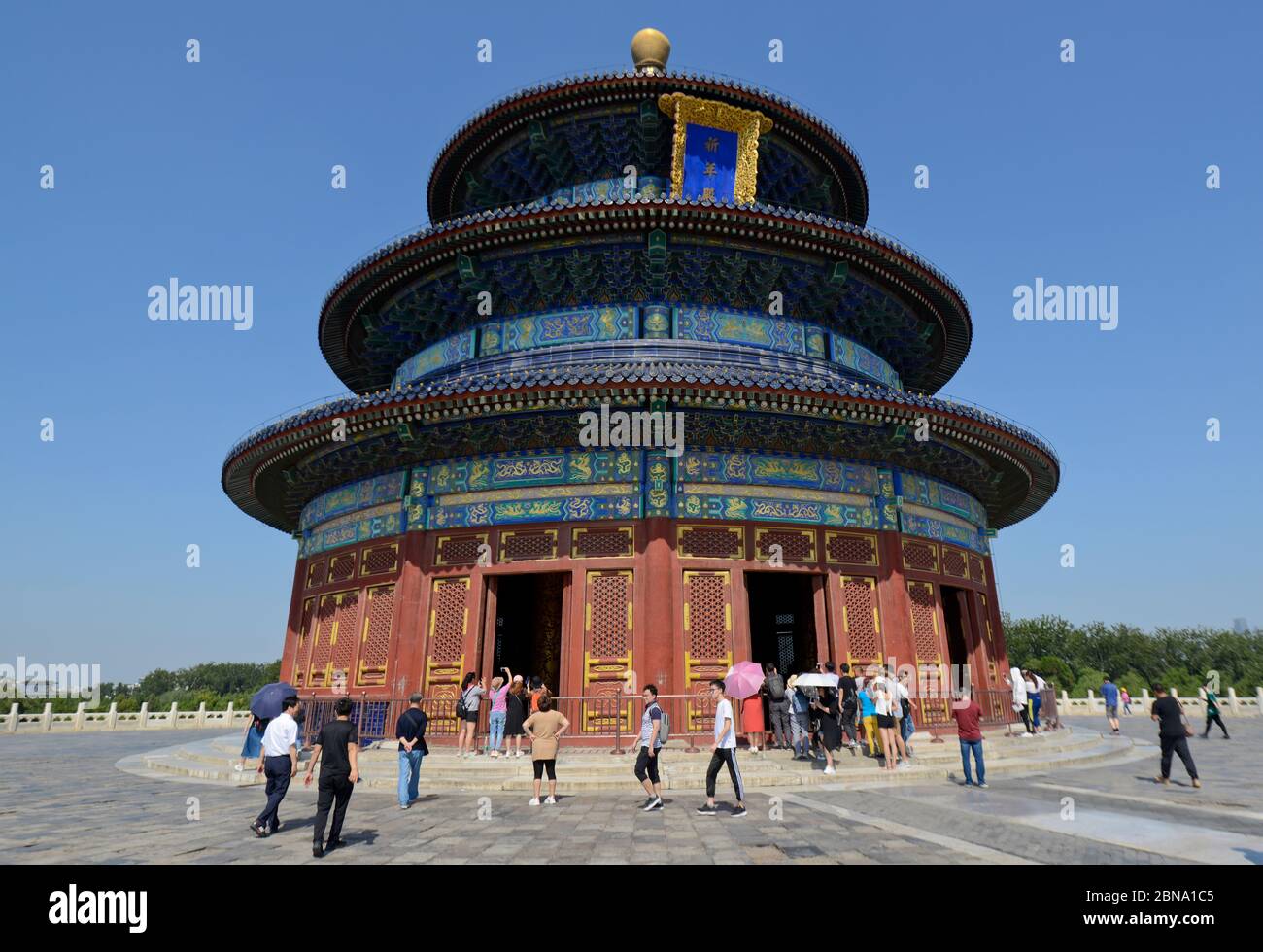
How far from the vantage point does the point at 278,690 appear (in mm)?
10953

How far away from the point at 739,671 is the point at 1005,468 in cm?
1198

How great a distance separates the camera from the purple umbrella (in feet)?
34.9

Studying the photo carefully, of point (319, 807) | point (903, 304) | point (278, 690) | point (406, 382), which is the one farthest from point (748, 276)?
point (319, 807)

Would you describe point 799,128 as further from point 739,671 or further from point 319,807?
point 319,807

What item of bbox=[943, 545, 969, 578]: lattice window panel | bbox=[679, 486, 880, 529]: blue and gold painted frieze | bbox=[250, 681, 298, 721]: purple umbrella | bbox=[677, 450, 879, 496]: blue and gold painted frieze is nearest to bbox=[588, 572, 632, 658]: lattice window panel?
bbox=[679, 486, 880, 529]: blue and gold painted frieze

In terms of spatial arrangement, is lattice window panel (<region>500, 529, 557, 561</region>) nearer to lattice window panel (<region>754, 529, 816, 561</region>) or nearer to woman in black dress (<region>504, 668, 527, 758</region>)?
woman in black dress (<region>504, 668, 527, 758</region>)

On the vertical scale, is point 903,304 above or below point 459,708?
above

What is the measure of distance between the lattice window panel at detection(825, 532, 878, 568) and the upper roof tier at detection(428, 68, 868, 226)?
490 inches

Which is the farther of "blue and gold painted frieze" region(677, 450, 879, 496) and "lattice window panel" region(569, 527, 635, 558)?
"blue and gold painted frieze" region(677, 450, 879, 496)

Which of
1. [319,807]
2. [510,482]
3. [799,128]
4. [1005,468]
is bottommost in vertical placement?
[319,807]

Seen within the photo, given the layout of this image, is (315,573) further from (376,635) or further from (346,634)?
(376,635)

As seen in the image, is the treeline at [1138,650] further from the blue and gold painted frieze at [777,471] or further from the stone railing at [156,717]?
the blue and gold painted frieze at [777,471]
